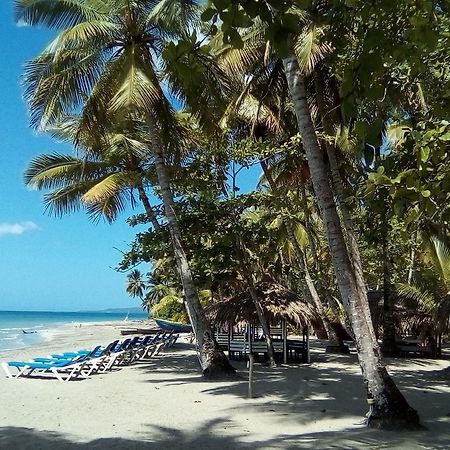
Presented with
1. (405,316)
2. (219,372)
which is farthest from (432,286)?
(219,372)

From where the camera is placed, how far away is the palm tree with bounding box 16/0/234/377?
11.3 metres

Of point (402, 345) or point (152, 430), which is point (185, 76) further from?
point (402, 345)

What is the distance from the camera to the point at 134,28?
12.2m

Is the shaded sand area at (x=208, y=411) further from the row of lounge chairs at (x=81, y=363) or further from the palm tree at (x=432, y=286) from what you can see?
the palm tree at (x=432, y=286)

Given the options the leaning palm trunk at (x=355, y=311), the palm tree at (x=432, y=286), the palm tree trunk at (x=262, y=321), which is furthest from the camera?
the palm tree at (x=432, y=286)

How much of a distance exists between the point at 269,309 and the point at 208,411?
24.3 feet

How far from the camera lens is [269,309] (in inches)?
609

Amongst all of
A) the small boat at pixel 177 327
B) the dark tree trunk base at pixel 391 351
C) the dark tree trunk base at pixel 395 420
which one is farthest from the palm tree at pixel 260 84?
the small boat at pixel 177 327

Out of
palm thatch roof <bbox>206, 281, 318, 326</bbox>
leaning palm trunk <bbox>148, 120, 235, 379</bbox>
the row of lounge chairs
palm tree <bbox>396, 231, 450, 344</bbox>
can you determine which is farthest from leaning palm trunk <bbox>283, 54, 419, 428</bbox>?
palm tree <bbox>396, 231, 450, 344</bbox>

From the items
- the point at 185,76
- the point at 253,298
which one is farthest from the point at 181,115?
the point at 185,76

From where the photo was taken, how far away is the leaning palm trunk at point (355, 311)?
660cm

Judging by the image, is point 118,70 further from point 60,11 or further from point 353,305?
point 353,305

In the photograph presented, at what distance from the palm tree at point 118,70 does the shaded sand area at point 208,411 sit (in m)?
1.89

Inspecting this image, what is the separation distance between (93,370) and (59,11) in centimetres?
899
